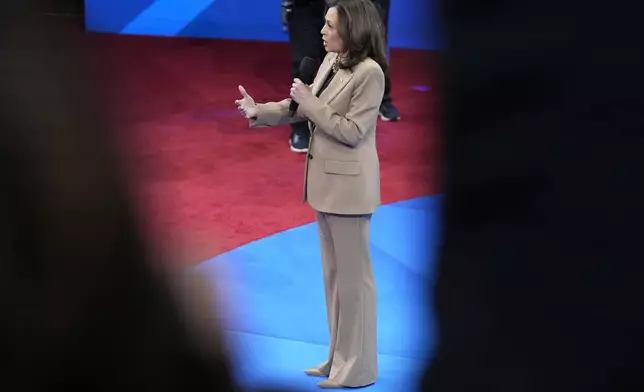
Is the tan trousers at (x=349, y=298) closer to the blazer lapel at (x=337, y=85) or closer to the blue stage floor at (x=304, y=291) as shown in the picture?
the blue stage floor at (x=304, y=291)

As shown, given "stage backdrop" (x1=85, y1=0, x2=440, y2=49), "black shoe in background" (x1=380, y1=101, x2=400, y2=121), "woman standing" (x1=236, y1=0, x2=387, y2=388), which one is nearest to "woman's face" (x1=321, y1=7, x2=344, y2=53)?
"woman standing" (x1=236, y1=0, x2=387, y2=388)

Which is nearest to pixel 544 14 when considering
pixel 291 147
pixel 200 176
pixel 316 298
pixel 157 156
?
pixel 157 156

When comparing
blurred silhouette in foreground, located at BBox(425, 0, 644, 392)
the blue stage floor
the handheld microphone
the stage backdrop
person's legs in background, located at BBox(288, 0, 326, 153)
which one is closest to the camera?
blurred silhouette in foreground, located at BBox(425, 0, 644, 392)

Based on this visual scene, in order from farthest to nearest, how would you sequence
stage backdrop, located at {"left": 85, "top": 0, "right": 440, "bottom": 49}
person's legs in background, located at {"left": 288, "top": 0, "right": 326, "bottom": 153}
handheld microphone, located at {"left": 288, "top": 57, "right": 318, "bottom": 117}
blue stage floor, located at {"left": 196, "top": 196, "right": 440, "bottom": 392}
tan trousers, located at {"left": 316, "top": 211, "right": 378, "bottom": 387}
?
stage backdrop, located at {"left": 85, "top": 0, "right": 440, "bottom": 49} → person's legs in background, located at {"left": 288, "top": 0, "right": 326, "bottom": 153} → blue stage floor, located at {"left": 196, "top": 196, "right": 440, "bottom": 392} → tan trousers, located at {"left": 316, "top": 211, "right": 378, "bottom": 387} → handheld microphone, located at {"left": 288, "top": 57, "right": 318, "bottom": 117}

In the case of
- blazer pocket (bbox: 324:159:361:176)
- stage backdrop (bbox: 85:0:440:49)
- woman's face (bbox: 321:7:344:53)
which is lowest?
stage backdrop (bbox: 85:0:440:49)

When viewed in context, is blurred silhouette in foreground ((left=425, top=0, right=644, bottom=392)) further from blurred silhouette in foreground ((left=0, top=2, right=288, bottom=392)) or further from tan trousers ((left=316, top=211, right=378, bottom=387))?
tan trousers ((left=316, top=211, right=378, bottom=387))

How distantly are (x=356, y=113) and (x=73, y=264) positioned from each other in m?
1.25

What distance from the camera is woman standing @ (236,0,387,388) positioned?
146 centimetres

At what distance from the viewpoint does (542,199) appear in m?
0.26

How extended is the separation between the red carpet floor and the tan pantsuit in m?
0.12

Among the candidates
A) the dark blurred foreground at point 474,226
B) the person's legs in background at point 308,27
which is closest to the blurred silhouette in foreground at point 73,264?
the dark blurred foreground at point 474,226

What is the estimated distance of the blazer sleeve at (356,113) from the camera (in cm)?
147

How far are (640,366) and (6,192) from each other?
20 centimetres

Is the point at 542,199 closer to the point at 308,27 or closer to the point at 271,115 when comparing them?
the point at 271,115
